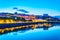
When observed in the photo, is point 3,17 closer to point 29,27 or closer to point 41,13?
point 29,27

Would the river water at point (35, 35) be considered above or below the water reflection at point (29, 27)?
below

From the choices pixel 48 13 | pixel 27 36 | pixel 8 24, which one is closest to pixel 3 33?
pixel 8 24

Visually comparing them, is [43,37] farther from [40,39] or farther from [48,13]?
[48,13]

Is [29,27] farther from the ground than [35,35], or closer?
farther from the ground

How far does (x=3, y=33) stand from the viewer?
10.3ft

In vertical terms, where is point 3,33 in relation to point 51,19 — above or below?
below

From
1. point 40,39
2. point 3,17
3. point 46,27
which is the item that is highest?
point 3,17

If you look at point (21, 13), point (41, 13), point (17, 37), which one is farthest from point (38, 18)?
point (17, 37)

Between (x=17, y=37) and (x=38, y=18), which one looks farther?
(x=38, y=18)

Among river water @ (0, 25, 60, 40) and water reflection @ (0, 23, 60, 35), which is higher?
water reflection @ (0, 23, 60, 35)

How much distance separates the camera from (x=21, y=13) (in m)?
3.29

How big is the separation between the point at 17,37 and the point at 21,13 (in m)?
0.49

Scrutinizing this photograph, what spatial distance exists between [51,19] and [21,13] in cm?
61

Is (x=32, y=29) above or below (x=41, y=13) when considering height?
below
